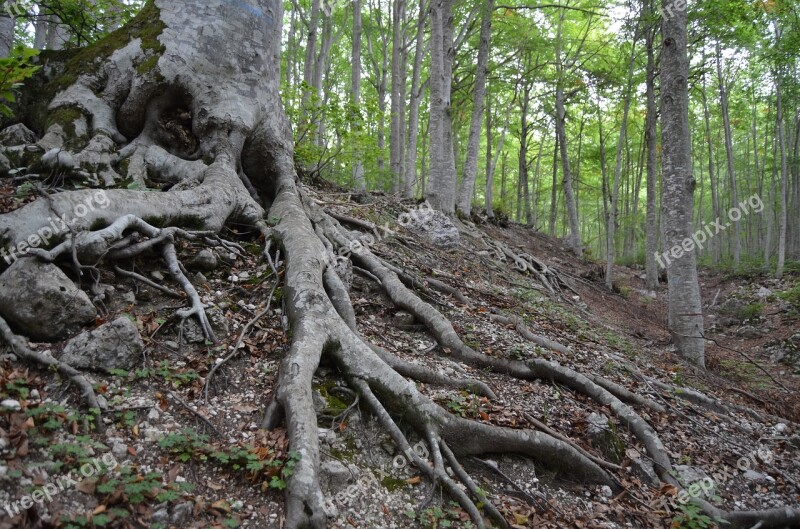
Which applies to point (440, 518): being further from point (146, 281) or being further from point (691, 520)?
point (146, 281)

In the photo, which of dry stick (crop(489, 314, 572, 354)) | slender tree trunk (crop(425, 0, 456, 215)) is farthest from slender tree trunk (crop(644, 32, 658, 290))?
dry stick (crop(489, 314, 572, 354))

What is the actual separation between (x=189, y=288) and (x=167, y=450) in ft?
4.87

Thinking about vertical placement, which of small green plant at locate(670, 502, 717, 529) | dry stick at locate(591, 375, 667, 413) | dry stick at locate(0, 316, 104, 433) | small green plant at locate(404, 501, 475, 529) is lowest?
small green plant at locate(670, 502, 717, 529)

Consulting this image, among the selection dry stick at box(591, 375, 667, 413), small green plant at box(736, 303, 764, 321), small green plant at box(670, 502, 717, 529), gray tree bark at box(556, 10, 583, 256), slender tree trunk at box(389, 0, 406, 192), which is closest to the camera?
small green plant at box(670, 502, 717, 529)

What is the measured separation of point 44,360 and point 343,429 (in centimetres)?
197

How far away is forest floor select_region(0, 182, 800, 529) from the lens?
2.34 meters

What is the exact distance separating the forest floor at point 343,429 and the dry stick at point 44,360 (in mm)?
67

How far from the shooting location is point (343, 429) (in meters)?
3.29

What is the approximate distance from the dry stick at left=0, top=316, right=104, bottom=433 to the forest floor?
0.22 ft

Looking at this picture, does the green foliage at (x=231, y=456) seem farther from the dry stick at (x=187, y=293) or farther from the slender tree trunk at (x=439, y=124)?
the slender tree trunk at (x=439, y=124)

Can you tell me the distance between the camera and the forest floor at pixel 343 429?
92.0 inches

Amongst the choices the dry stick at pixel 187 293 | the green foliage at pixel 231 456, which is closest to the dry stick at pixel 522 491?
the green foliage at pixel 231 456

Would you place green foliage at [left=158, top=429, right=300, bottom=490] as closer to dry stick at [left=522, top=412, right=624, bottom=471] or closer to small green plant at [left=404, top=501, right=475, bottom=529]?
small green plant at [left=404, top=501, right=475, bottom=529]

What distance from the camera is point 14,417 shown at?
2.35 meters
